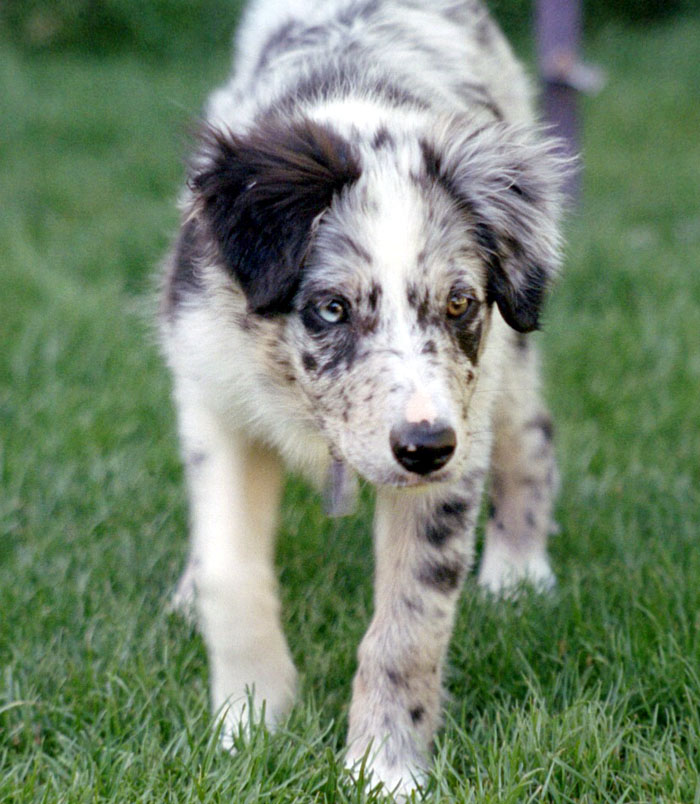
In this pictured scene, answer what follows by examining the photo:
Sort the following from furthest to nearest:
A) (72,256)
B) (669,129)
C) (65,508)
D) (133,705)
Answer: (669,129) < (72,256) < (65,508) < (133,705)

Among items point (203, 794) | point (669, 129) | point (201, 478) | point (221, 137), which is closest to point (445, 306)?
point (221, 137)

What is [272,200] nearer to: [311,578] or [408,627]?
[408,627]

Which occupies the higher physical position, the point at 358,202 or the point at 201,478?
the point at 358,202

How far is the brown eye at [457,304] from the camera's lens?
106 inches

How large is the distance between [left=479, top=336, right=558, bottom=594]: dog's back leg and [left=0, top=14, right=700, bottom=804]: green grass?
0.47 ft

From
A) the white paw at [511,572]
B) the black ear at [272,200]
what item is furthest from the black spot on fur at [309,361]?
the white paw at [511,572]

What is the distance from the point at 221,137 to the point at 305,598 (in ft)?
4.31

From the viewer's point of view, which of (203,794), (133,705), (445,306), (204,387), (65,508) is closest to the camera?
(203,794)

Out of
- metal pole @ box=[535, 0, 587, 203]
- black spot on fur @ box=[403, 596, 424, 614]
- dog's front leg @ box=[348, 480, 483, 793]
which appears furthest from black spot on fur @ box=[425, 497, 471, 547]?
metal pole @ box=[535, 0, 587, 203]

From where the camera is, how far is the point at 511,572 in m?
3.72

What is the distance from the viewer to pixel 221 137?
9.18 ft

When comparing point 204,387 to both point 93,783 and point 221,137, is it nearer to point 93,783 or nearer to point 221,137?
point 221,137

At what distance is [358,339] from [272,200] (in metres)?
0.36

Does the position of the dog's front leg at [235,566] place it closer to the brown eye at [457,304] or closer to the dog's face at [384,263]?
the dog's face at [384,263]
